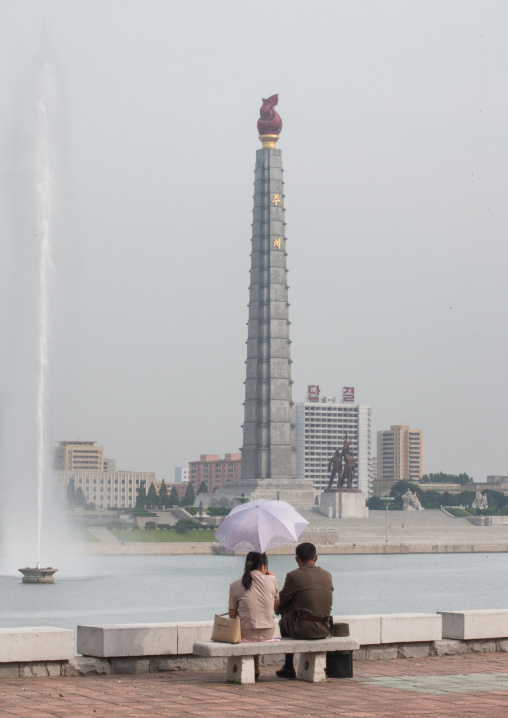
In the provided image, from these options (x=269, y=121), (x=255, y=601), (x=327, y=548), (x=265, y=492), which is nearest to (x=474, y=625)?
(x=255, y=601)

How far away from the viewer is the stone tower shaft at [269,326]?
12469 centimetres

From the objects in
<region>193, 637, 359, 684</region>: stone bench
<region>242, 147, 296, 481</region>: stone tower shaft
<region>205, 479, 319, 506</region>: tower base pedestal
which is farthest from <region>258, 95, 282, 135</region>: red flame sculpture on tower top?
<region>193, 637, 359, 684</region>: stone bench

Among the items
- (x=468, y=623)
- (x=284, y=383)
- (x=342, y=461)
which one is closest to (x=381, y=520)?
(x=342, y=461)

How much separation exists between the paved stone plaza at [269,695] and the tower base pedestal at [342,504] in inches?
4487

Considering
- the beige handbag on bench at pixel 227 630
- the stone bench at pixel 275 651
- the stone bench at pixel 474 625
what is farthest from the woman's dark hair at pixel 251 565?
the stone bench at pixel 474 625

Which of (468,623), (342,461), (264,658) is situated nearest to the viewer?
(264,658)

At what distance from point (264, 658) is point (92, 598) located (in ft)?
134

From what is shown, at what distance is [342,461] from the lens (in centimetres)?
13525

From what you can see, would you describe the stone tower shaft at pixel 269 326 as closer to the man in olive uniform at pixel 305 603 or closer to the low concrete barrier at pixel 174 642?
the low concrete barrier at pixel 174 642

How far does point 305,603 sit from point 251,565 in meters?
0.72

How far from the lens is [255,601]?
1280 centimetres

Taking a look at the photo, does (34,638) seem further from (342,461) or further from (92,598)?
(342,461)

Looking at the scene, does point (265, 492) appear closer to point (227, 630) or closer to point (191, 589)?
point (191, 589)

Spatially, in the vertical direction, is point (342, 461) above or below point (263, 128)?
below
